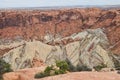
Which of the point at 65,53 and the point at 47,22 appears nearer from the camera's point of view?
the point at 65,53

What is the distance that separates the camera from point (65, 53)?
84.2 meters

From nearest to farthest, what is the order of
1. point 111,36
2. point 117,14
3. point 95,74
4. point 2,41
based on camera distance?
point 95,74 → point 111,36 → point 117,14 → point 2,41

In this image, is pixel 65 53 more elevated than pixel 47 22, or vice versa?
pixel 47 22

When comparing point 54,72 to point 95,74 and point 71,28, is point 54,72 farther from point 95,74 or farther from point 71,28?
point 71,28

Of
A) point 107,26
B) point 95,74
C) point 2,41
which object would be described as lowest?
point 2,41

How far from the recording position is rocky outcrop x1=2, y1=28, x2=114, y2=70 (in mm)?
77688

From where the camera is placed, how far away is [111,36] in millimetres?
94750

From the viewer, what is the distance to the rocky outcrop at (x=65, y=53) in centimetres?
7769

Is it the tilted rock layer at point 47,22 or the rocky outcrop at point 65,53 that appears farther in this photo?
the tilted rock layer at point 47,22

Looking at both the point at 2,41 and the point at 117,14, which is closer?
the point at 117,14

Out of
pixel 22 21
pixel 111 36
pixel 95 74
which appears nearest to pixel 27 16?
pixel 22 21

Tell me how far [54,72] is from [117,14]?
83.3m

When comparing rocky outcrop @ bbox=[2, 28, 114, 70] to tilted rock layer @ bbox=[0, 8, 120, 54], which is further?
tilted rock layer @ bbox=[0, 8, 120, 54]

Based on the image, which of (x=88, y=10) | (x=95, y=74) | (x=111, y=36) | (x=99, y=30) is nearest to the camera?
(x=95, y=74)
